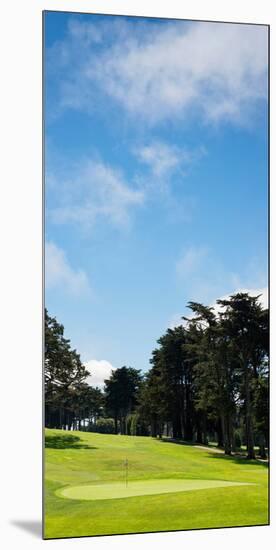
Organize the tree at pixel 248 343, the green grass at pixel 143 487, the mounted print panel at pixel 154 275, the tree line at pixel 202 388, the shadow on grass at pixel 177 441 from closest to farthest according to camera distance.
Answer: the green grass at pixel 143 487 → the mounted print panel at pixel 154 275 → the tree line at pixel 202 388 → the shadow on grass at pixel 177 441 → the tree at pixel 248 343

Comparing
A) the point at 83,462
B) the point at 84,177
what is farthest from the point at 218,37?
the point at 83,462

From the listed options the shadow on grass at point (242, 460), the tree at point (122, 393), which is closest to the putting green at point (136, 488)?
the shadow on grass at point (242, 460)

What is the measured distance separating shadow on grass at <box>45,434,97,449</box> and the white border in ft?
0.86

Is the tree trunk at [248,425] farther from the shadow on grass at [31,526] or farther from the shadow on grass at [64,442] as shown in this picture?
the shadow on grass at [31,526]

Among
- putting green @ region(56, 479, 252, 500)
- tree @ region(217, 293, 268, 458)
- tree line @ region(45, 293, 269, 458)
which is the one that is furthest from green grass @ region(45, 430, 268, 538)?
tree @ region(217, 293, 268, 458)

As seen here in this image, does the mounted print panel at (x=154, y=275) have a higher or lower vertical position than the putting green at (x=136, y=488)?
higher

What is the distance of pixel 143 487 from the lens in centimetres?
916

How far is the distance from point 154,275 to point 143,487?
7.29 feet

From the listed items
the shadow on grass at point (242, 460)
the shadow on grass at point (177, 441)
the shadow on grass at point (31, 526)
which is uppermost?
the shadow on grass at point (177, 441)

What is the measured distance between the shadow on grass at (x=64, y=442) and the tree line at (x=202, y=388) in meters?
0.16

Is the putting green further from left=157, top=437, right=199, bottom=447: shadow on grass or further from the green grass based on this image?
left=157, top=437, right=199, bottom=447: shadow on grass

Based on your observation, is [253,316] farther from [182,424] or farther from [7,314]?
[7,314]

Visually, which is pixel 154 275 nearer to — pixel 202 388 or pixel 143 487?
pixel 202 388

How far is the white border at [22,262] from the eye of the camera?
30.0ft
